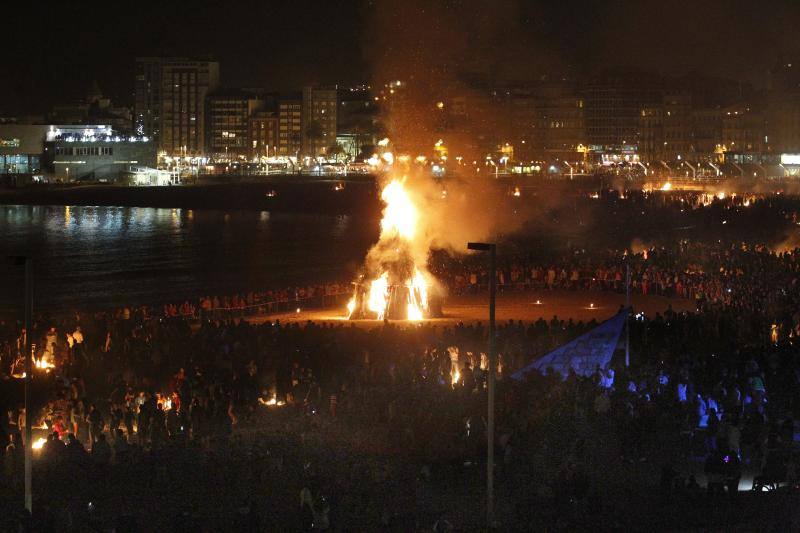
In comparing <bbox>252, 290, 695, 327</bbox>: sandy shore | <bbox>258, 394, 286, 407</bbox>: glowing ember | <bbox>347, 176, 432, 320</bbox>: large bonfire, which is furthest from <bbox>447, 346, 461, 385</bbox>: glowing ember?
<bbox>347, 176, 432, 320</bbox>: large bonfire

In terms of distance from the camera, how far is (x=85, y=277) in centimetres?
4941

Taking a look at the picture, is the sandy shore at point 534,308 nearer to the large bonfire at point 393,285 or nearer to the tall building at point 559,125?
the large bonfire at point 393,285

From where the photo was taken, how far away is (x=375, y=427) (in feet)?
46.9

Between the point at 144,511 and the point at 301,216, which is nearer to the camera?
the point at 144,511

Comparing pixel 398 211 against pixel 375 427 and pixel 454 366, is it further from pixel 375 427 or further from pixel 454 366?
pixel 375 427

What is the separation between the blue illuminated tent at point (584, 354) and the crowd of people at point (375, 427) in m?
0.31

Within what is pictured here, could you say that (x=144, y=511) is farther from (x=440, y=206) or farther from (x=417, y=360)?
(x=440, y=206)

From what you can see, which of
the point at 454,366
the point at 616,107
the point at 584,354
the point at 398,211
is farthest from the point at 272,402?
the point at 616,107

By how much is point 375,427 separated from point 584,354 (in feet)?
14.6

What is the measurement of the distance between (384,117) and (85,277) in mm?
25039

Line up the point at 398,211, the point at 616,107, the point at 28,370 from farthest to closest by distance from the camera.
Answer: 1. the point at 616,107
2. the point at 398,211
3. the point at 28,370

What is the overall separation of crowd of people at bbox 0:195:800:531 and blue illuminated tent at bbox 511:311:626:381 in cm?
31

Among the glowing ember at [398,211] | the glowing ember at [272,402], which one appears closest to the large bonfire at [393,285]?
the glowing ember at [398,211]

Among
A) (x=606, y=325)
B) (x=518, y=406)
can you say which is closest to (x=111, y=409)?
(x=518, y=406)
